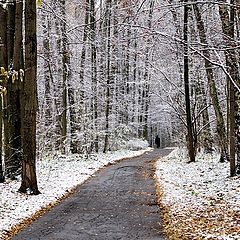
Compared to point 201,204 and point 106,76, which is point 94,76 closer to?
point 106,76

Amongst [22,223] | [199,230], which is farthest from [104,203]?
[199,230]

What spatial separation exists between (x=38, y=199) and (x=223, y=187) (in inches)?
200

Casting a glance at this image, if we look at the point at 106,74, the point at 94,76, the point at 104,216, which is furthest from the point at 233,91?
the point at 106,74

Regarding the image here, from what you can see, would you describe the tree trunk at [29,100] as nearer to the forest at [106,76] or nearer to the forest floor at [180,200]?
the forest at [106,76]

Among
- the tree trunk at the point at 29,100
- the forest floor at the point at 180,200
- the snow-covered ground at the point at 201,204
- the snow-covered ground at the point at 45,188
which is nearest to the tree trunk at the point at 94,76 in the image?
the snow-covered ground at the point at 45,188

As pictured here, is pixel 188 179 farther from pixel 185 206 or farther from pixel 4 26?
pixel 4 26

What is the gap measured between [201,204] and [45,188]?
16.3 feet

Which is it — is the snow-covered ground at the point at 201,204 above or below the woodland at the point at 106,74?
below

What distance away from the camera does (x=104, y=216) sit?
9.43 metres

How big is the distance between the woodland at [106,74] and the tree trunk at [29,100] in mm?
28

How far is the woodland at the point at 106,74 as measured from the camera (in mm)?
11828

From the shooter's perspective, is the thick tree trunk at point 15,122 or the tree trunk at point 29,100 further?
the thick tree trunk at point 15,122

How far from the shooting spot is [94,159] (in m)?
22.7

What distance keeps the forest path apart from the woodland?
195 centimetres
